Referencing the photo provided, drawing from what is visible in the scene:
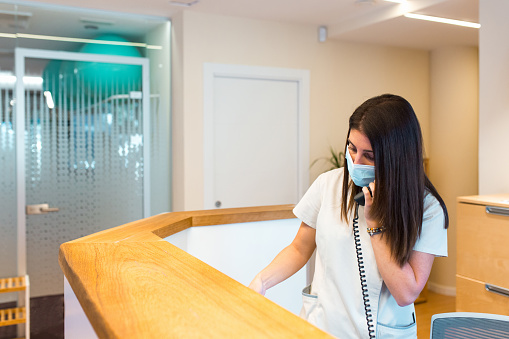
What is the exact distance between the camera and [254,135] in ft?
13.9

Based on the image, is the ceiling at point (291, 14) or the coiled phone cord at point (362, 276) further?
the ceiling at point (291, 14)

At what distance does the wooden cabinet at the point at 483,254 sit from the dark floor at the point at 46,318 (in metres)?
2.72

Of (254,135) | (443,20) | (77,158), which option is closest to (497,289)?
(443,20)

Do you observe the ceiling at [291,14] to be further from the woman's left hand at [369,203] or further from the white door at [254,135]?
the woman's left hand at [369,203]

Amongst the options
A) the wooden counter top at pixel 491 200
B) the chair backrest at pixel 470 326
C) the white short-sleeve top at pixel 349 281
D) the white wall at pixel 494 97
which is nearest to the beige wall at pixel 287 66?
the white wall at pixel 494 97

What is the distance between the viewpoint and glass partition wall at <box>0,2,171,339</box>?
3596mm

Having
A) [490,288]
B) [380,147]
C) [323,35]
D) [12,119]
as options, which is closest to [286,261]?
[380,147]

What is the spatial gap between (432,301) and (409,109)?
3.76m

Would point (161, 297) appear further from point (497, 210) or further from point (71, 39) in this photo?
point (71, 39)

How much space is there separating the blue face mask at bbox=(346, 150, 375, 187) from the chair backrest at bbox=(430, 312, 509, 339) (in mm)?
394

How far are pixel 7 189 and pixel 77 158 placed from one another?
0.51 meters

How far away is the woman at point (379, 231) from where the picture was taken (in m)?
1.34

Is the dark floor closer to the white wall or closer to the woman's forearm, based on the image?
the woman's forearm

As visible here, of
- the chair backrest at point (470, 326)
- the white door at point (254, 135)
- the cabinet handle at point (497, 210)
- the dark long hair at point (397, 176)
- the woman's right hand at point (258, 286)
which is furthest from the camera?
the white door at point (254, 135)
